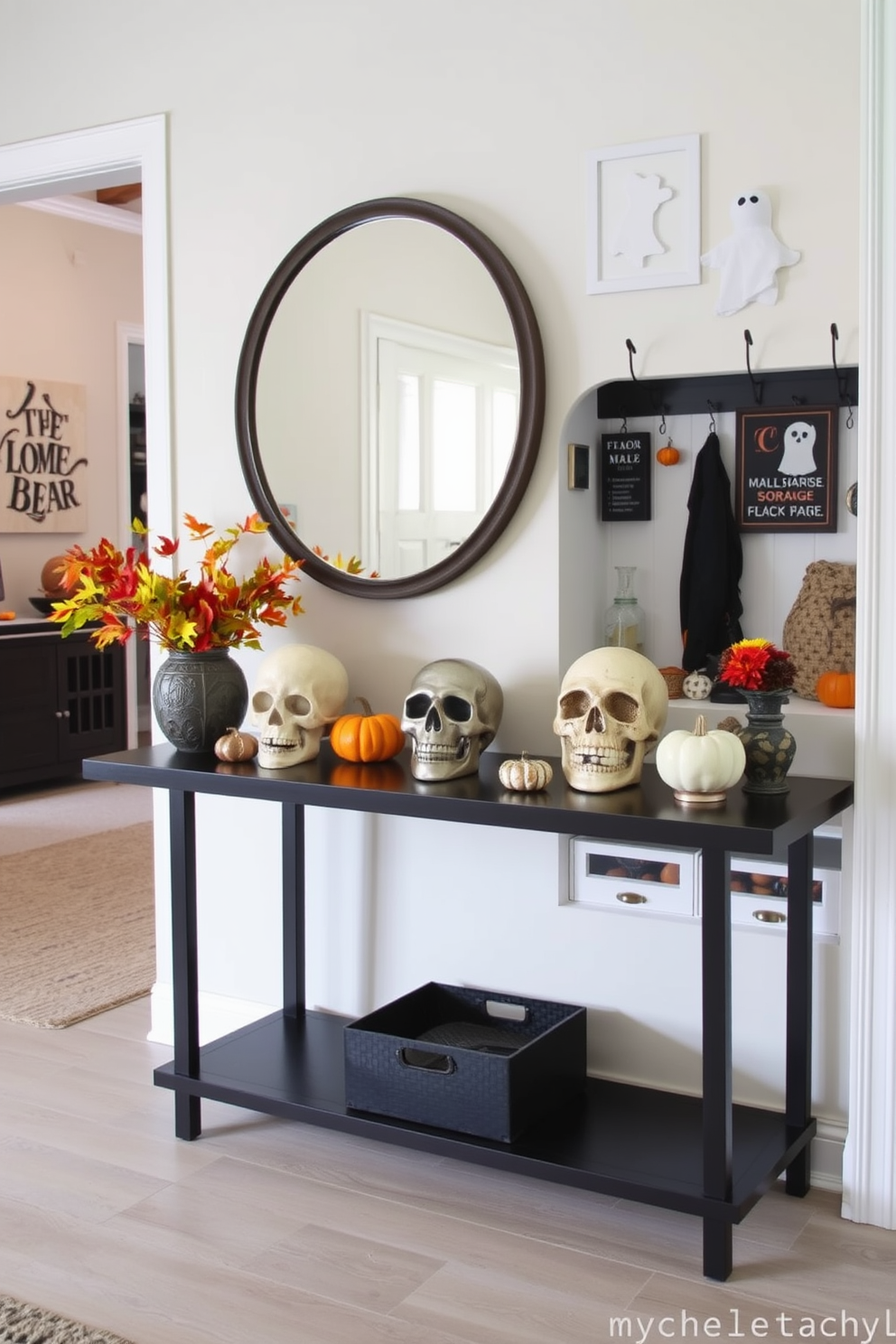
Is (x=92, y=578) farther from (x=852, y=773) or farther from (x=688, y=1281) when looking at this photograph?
(x=688, y=1281)

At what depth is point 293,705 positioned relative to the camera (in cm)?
283

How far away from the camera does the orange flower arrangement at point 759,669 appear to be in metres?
2.40

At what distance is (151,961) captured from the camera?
13.2 ft

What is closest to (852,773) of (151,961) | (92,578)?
(92,578)

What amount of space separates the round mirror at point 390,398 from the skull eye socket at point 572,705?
0.49 meters

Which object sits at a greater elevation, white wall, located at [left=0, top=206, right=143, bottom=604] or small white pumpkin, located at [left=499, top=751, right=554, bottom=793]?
white wall, located at [left=0, top=206, right=143, bottom=604]

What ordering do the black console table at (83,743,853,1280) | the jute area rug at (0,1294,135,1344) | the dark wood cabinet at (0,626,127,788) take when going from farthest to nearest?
the dark wood cabinet at (0,626,127,788)
the black console table at (83,743,853,1280)
the jute area rug at (0,1294,135,1344)

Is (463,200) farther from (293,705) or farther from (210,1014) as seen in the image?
(210,1014)

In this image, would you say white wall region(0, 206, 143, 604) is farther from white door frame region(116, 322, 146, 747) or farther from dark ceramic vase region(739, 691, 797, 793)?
dark ceramic vase region(739, 691, 797, 793)

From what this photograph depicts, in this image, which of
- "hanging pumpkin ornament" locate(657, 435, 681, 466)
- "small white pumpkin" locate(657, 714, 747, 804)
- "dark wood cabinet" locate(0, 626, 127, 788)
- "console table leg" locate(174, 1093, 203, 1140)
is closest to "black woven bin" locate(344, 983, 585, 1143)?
"console table leg" locate(174, 1093, 203, 1140)

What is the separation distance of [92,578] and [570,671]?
1053mm

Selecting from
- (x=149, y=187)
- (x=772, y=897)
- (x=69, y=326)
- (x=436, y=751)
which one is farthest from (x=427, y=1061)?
(x=69, y=326)

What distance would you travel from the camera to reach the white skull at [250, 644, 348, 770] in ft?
9.16

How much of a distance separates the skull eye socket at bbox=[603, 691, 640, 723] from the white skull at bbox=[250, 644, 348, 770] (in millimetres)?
657
